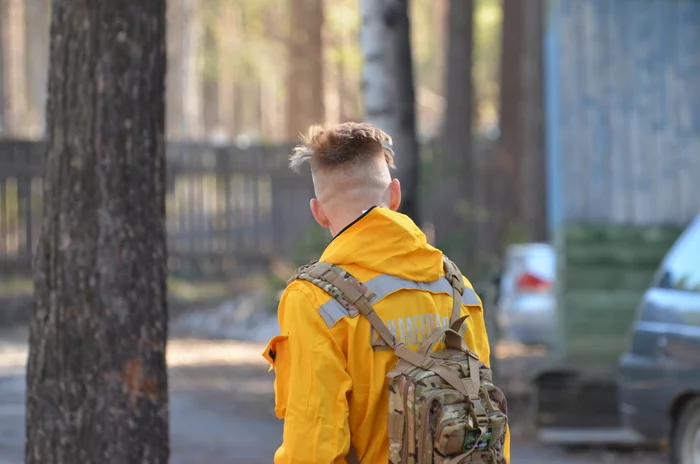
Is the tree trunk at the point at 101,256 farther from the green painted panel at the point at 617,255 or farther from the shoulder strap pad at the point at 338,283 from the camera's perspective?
the green painted panel at the point at 617,255

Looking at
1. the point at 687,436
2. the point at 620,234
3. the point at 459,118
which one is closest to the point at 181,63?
the point at 459,118

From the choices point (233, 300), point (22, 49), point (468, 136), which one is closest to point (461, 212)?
point (468, 136)

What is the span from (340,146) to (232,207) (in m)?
16.3

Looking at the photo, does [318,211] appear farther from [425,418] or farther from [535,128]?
[535,128]

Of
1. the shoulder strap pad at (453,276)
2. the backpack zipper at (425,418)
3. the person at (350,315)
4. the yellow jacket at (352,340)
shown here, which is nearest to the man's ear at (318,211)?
the person at (350,315)

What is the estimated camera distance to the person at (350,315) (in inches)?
119

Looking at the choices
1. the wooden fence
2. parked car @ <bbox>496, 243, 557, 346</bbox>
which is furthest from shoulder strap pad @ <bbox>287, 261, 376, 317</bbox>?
the wooden fence

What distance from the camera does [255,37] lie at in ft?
148

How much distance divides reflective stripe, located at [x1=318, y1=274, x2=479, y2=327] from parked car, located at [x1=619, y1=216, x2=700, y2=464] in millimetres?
4370

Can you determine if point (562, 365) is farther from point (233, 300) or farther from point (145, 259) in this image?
point (233, 300)

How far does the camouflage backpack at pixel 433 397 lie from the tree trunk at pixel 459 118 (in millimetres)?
12397

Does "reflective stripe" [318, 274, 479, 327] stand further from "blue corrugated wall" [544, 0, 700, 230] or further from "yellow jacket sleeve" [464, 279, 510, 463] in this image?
"blue corrugated wall" [544, 0, 700, 230]

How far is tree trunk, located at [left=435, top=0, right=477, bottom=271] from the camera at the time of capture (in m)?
16.8

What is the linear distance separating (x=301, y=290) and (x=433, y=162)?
7.91 m
